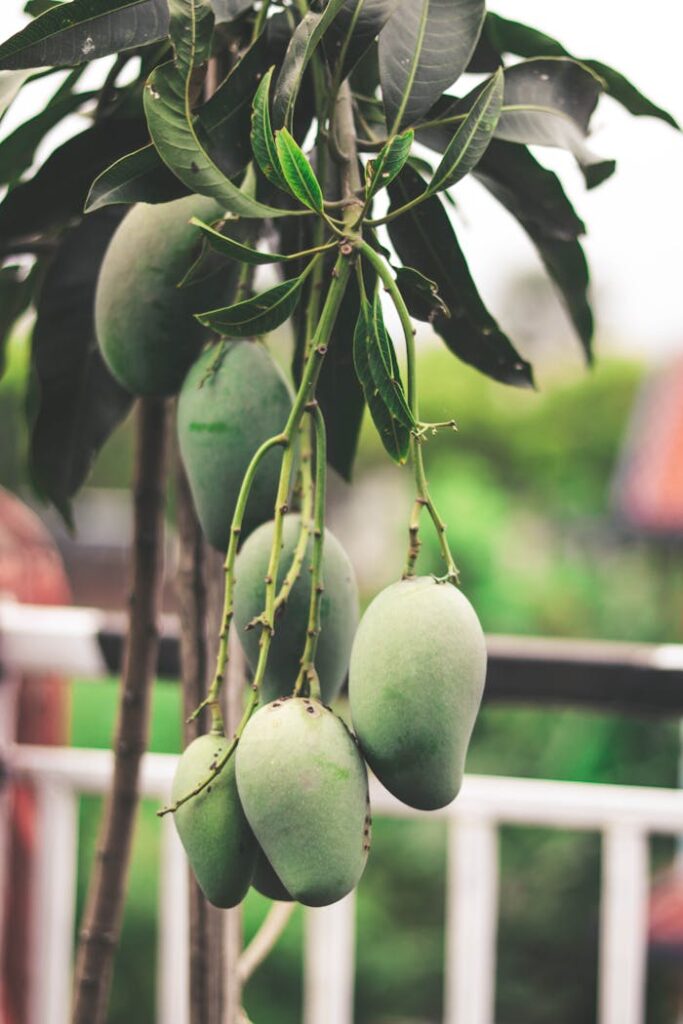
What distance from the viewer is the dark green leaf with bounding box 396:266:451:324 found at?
1.26 feet

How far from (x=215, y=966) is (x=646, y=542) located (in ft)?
13.3

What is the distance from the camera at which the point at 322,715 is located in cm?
34

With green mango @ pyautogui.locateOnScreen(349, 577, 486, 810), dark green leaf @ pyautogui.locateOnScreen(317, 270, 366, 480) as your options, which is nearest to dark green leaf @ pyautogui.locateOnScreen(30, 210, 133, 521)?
dark green leaf @ pyautogui.locateOnScreen(317, 270, 366, 480)

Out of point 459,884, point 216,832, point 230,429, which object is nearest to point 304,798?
point 216,832

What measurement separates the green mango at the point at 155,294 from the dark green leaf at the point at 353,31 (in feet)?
0.23

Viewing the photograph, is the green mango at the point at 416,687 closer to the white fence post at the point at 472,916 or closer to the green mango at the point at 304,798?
the green mango at the point at 304,798

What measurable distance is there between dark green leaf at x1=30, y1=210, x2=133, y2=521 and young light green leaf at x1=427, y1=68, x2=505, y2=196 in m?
0.23

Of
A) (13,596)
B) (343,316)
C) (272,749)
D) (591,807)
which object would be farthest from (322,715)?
(13,596)

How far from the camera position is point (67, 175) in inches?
19.9

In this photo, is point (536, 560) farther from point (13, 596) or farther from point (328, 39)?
point (328, 39)

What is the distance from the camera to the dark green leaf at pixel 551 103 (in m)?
0.47

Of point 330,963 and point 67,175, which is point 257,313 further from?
point 330,963

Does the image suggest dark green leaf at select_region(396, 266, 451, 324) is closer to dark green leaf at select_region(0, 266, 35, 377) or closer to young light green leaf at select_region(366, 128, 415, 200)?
young light green leaf at select_region(366, 128, 415, 200)

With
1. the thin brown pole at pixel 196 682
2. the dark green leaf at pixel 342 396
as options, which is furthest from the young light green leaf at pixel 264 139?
the thin brown pole at pixel 196 682
